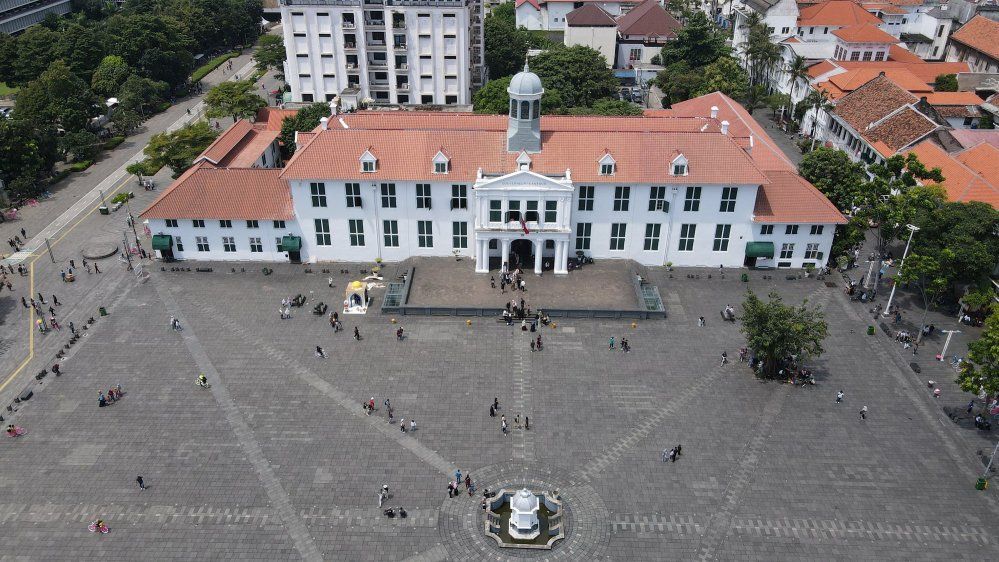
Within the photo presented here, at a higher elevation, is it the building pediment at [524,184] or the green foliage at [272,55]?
the building pediment at [524,184]

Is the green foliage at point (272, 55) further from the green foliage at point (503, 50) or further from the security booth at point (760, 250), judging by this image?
Answer: the security booth at point (760, 250)

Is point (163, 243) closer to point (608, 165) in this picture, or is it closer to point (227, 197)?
point (227, 197)

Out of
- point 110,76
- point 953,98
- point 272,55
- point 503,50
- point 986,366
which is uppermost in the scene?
point 953,98

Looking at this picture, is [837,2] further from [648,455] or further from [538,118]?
[648,455]

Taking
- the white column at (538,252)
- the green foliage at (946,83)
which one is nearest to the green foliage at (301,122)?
the white column at (538,252)

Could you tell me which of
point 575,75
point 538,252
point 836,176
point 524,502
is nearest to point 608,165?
point 538,252
